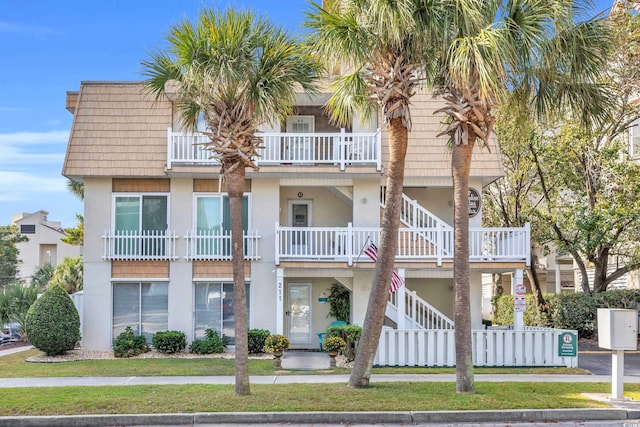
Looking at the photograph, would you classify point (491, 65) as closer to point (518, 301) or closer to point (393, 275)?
point (518, 301)

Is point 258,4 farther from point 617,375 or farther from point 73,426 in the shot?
point 617,375

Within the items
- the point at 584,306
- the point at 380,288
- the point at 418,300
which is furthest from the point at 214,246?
the point at 584,306

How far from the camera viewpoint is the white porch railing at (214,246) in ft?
70.0

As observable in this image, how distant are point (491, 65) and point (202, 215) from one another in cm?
1260

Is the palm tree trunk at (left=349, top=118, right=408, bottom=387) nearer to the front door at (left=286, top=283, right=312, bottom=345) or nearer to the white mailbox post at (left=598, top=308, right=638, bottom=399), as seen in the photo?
the white mailbox post at (left=598, top=308, right=638, bottom=399)

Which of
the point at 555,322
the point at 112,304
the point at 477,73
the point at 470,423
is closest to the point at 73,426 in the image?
the point at 470,423

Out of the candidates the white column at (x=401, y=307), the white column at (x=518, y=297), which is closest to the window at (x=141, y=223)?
the white column at (x=401, y=307)

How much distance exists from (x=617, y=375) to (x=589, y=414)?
54.2 inches

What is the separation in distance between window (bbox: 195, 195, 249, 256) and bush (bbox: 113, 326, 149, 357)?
314 centimetres

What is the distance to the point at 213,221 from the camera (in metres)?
21.8

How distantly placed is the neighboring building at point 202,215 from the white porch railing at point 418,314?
0.15 m

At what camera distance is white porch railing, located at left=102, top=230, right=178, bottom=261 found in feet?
69.9

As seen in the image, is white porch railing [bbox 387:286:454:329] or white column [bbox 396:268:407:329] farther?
white porch railing [bbox 387:286:454:329]

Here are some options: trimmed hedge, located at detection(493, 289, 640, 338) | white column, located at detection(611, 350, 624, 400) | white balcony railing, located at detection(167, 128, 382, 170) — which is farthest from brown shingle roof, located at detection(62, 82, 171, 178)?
trimmed hedge, located at detection(493, 289, 640, 338)
